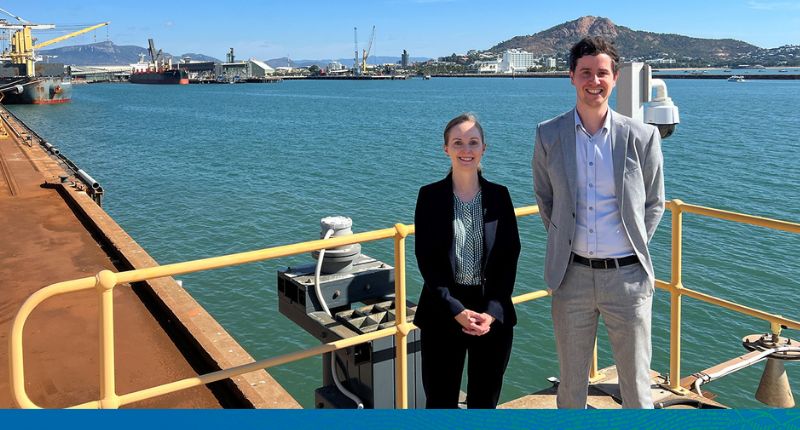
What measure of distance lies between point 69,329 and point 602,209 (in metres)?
5.57

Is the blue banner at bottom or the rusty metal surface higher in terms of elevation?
the blue banner at bottom

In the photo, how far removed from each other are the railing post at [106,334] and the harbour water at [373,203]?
5.60 metres

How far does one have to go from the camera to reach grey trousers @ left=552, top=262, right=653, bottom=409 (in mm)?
3100

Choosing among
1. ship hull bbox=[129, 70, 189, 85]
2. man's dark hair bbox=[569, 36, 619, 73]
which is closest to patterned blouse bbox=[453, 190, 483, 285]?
man's dark hair bbox=[569, 36, 619, 73]

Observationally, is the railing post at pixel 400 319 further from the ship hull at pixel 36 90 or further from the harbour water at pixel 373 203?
the ship hull at pixel 36 90

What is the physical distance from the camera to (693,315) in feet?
38.1

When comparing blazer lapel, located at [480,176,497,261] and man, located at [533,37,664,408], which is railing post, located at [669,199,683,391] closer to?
man, located at [533,37,664,408]

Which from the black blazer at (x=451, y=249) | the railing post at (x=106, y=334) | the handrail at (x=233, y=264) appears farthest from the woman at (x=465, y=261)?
the railing post at (x=106, y=334)

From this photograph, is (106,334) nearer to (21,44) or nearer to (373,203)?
(373,203)

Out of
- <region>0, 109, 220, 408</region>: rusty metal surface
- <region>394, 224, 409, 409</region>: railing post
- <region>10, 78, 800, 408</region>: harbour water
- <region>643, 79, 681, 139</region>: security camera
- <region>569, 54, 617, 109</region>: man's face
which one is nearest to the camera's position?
<region>569, 54, 617, 109</region>: man's face

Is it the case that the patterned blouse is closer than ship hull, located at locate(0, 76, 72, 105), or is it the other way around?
the patterned blouse

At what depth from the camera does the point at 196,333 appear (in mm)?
6387

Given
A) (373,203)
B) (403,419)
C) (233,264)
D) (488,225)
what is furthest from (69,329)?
(373,203)

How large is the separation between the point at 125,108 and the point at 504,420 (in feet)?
299
